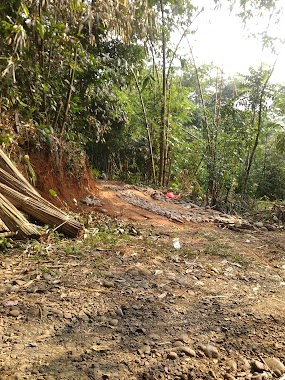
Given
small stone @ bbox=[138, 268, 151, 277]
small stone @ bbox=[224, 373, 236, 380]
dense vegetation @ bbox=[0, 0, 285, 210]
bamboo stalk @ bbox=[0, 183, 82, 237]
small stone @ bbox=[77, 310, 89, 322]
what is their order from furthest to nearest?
dense vegetation @ bbox=[0, 0, 285, 210]
bamboo stalk @ bbox=[0, 183, 82, 237]
small stone @ bbox=[138, 268, 151, 277]
small stone @ bbox=[77, 310, 89, 322]
small stone @ bbox=[224, 373, 236, 380]

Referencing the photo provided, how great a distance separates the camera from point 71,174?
15.5 feet

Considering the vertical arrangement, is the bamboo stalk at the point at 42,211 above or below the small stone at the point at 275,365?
above

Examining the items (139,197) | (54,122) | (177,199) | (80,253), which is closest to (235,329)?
(80,253)

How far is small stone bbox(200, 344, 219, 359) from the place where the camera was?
148 centimetres

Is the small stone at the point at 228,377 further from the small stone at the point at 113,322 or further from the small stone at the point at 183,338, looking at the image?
the small stone at the point at 113,322

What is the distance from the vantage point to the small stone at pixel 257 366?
1412mm

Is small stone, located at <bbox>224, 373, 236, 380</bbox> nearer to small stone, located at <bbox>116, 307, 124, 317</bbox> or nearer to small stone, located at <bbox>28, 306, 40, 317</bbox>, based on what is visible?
small stone, located at <bbox>116, 307, 124, 317</bbox>

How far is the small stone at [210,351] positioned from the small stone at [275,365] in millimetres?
228

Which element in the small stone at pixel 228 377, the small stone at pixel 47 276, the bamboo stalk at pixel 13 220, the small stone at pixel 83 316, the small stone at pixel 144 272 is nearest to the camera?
the small stone at pixel 228 377

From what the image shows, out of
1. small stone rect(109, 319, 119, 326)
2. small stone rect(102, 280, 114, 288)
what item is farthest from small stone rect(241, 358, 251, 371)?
small stone rect(102, 280, 114, 288)

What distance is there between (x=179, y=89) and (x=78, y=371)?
9.60 metres

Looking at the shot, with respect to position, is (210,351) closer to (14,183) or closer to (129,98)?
(14,183)

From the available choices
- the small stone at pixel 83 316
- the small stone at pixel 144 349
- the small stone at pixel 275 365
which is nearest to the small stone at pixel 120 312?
the small stone at pixel 83 316

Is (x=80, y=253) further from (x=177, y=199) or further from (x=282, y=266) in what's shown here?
(x=177, y=199)
